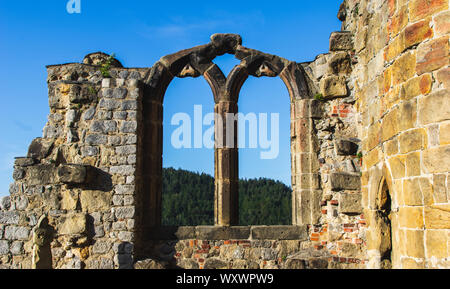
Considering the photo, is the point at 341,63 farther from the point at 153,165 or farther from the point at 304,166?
the point at 153,165

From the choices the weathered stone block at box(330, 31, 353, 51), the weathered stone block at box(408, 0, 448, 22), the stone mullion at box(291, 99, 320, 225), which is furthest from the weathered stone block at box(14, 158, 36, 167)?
the weathered stone block at box(408, 0, 448, 22)

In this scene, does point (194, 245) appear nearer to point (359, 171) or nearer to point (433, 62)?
point (359, 171)

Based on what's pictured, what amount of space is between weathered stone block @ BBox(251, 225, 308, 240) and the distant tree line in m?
5.97

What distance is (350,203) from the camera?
6988 millimetres

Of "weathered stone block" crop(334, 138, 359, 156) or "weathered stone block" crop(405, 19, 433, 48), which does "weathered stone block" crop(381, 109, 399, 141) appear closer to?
"weathered stone block" crop(405, 19, 433, 48)

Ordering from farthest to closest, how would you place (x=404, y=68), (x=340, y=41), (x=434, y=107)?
(x=340, y=41) < (x=404, y=68) < (x=434, y=107)

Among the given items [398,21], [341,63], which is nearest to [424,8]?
[398,21]

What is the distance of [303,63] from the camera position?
25.8ft

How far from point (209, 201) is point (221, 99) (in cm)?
775

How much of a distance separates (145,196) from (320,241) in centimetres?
267

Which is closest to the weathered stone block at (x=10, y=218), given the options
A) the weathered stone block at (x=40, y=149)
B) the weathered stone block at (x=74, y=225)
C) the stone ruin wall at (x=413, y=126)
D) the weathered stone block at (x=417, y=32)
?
the weathered stone block at (x=74, y=225)

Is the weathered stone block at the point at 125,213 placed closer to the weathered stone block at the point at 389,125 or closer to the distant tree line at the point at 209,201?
the weathered stone block at the point at 389,125

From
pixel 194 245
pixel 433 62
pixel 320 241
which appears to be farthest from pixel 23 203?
pixel 433 62

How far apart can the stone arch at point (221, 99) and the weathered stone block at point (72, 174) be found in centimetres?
94
